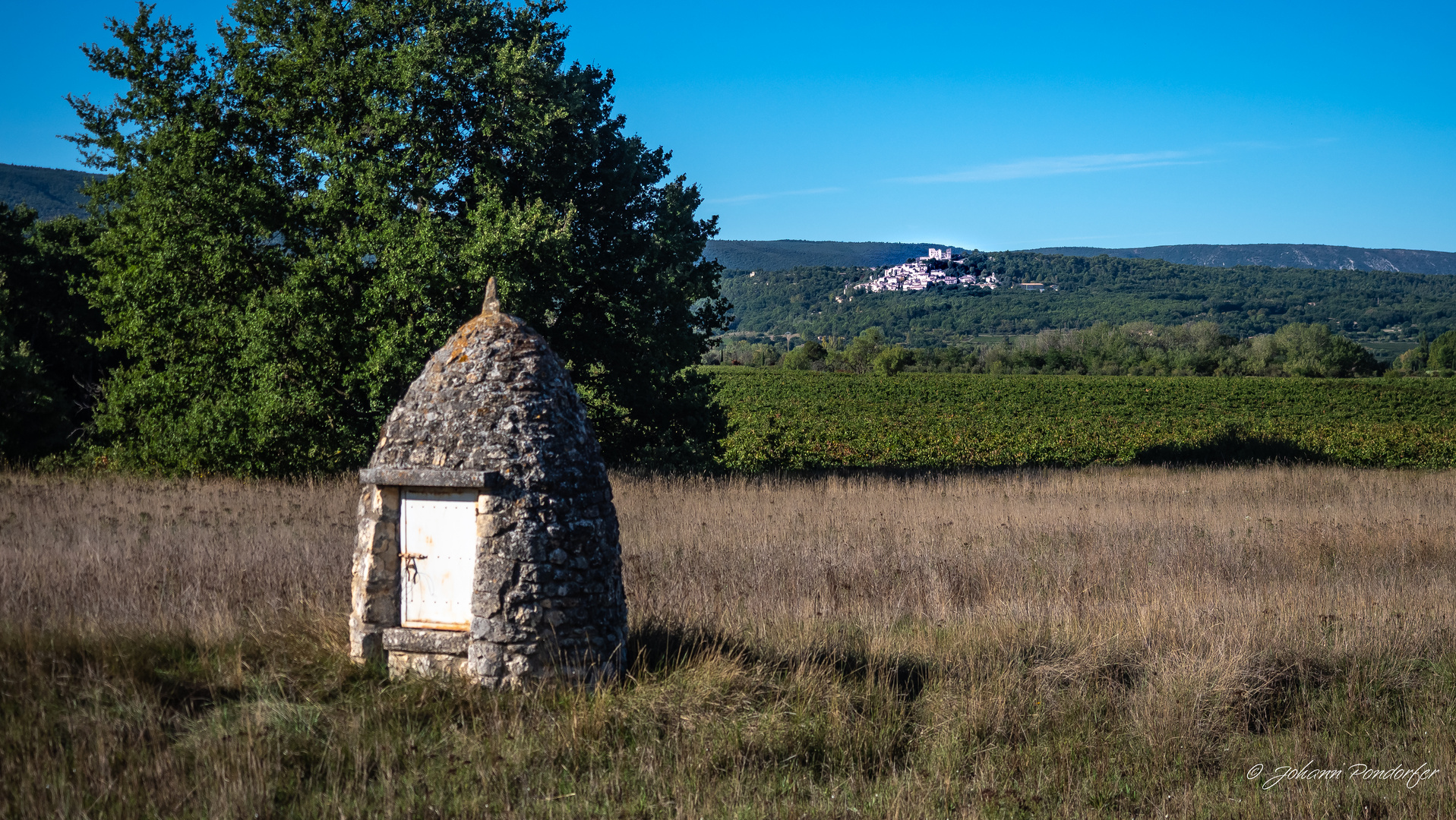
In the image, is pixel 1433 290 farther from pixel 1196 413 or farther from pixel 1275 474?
pixel 1275 474

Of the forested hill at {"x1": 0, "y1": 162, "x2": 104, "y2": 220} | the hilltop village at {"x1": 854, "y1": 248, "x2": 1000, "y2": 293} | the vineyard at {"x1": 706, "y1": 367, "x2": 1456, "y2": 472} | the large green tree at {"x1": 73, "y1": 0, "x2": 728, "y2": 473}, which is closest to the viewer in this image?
the large green tree at {"x1": 73, "y1": 0, "x2": 728, "y2": 473}

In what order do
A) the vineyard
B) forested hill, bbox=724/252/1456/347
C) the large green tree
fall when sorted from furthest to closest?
forested hill, bbox=724/252/1456/347 → the vineyard → the large green tree

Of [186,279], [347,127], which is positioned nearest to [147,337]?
[186,279]

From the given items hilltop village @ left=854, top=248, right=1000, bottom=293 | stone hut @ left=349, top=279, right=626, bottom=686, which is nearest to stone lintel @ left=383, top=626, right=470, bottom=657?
stone hut @ left=349, top=279, right=626, bottom=686

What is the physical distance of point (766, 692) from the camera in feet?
18.1

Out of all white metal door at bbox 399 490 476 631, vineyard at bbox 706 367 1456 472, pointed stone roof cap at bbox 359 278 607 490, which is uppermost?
pointed stone roof cap at bbox 359 278 607 490

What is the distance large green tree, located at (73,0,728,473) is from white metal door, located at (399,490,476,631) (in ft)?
29.1

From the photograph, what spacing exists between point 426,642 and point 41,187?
156 metres

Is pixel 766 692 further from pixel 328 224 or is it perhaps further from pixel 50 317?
pixel 50 317

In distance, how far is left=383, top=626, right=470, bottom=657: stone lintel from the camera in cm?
511

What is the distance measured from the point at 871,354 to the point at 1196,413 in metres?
40.6

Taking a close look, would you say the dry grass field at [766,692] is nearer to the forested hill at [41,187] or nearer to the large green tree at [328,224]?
the large green tree at [328,224]

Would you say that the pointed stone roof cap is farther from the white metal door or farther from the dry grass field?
the dry grass field

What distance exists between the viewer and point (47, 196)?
11975 centimetres
